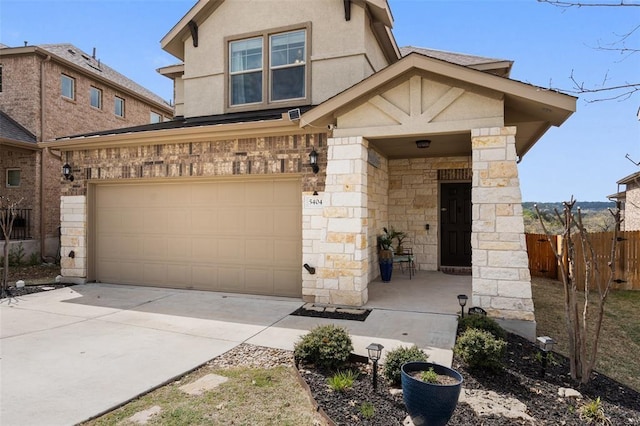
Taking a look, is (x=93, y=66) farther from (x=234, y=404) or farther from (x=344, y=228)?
(x=234, y=404)

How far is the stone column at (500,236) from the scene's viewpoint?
17.4ft

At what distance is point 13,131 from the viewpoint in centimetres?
1227

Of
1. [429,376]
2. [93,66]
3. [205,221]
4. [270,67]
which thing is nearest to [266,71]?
[270,67]

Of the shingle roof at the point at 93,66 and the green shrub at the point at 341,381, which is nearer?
the green shrub at the point at 341,381

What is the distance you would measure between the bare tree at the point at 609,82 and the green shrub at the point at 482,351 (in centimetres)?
251

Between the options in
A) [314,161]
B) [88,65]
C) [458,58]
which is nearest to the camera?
[314,161]

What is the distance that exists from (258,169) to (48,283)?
6228 millimetres

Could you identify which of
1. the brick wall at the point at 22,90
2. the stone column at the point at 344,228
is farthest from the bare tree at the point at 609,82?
the brick wall at the point at 22,90

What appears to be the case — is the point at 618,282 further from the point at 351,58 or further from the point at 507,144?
the point at 351,58

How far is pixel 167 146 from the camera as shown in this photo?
813cm

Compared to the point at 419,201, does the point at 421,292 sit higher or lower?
lower

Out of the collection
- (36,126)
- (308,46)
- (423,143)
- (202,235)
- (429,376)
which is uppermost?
(308,46)

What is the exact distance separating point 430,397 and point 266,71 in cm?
793

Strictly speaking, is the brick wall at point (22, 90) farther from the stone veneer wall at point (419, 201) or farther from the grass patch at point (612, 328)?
the grass patch at point (612, 328)
